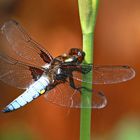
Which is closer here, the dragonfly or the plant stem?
the plant stem

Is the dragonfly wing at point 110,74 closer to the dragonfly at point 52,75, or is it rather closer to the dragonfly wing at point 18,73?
the dragonfly at point 52,75

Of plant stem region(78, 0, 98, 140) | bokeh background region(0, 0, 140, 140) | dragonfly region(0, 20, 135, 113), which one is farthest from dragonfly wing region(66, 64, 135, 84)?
bokeh background region(0, 0, 140, 140)

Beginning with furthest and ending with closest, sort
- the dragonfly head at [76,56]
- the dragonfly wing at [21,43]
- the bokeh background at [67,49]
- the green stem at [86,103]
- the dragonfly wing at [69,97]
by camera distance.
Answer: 1. the bokeh background at [67,49]
2. the dragonfly wing at [21,43]
3. the dragonfly wing at [69,97]
4. the dragonfly head at [76,56]
5. the green stem at [86,103]

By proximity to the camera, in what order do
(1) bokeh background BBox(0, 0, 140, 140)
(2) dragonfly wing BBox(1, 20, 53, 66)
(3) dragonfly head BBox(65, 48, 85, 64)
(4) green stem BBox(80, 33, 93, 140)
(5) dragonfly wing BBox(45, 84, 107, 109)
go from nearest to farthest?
(4) green stem BBox(80, 33, 93, 140), (3) dragonfly head BBox(65, 48, 85, 64), (5) dragonfly wing BBox(45, 84, 107, 109), (2) dragonfly wing BBox(1, 20, 53, 66), (1) bokeh background BBox(0, 0, 140, 140)

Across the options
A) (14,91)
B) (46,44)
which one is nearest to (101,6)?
(46,44)

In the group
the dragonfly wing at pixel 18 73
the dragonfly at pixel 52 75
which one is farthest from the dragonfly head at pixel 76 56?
the dragonfly wing at pixel 18 73

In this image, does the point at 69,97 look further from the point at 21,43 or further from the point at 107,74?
the point at 21,43

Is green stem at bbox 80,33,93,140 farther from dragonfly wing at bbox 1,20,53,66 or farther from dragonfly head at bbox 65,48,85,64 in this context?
dragonfly wing at bbox 1,20,53,66

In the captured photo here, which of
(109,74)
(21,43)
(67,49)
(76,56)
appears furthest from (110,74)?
(67,49)
